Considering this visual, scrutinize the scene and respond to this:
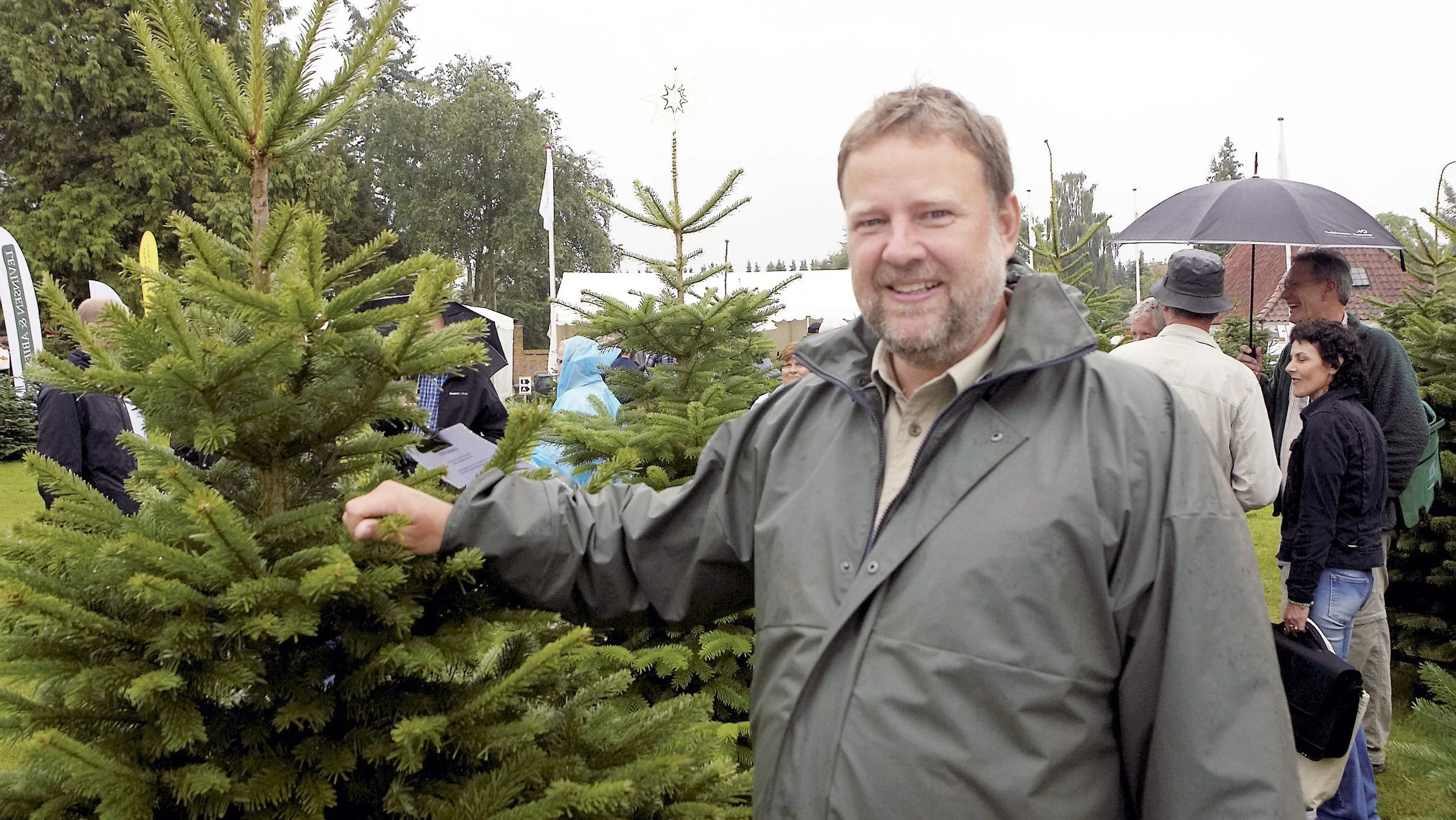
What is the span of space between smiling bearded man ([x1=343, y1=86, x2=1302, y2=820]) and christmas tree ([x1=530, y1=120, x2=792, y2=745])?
1.69m

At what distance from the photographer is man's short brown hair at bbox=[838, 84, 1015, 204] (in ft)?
5.95

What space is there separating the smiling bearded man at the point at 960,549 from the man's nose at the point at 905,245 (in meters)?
0.01

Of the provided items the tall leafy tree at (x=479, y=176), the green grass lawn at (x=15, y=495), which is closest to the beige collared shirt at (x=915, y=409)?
the green grass lawn at (x=15, y=495)

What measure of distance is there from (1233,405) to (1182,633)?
2.96m

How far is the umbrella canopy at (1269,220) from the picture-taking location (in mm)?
5504

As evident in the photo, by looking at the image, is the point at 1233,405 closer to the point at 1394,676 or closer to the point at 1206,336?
the point at 1206,336

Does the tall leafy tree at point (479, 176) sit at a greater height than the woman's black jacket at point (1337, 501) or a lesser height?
greater

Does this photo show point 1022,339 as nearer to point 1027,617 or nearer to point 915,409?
point 915,409

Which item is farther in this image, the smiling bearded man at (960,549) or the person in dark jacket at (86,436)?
the person in dark jacket at (86,436)

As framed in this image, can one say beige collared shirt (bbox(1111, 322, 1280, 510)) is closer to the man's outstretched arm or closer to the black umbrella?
the black umbrella

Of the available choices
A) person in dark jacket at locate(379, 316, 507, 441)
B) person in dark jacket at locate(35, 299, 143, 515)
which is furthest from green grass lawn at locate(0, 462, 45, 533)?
person in dark jacket at locate(379, 316, 507, 441)

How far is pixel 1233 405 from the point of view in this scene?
4156mm

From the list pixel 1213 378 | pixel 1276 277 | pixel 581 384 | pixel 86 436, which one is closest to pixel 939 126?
pixel 1213 378

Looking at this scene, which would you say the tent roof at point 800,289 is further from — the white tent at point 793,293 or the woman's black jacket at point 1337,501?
the woman's black jacket at point 1337,501
